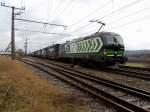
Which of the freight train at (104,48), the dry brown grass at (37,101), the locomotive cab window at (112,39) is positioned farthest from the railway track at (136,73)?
the dry brown grass at (37,101)

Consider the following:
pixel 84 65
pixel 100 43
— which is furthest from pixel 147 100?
pixel 84 65

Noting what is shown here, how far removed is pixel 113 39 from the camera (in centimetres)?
2300

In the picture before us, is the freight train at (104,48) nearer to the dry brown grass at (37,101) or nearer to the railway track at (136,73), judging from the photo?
the railway track at (136,73)

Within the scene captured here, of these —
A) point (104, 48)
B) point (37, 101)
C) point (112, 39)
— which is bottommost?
point (37, 101)

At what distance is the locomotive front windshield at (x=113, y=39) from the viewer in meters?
22.5

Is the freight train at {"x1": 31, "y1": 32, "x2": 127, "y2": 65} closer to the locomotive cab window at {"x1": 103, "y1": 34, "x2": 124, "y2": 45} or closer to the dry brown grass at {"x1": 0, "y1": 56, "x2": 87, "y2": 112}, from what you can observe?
the locomotive cab window at {"x1": 103, "y1": 34, "x2": 124, "y2": 45}

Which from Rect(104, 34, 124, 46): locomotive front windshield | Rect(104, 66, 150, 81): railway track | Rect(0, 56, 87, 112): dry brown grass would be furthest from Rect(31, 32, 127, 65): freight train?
Rect(0, 56, 87, 112): dry brown grass

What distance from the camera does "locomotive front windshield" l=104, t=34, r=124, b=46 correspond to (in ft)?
73.9

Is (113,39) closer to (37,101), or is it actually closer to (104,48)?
(104,48)

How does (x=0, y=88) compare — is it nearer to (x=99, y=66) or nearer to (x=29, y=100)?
(x=29, y=100)

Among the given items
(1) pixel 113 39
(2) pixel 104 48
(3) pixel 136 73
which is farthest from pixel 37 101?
(1) pixel 113 39

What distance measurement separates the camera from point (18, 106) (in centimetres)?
839

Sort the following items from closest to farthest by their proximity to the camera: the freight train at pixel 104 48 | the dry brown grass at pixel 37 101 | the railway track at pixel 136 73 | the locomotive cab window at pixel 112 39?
1. the dry brown grass at pixel 37 101
2. the railway track at pixel 136 73
3. the freight train at pixel 104 48
4. the locomotive cab window at pixel 112 39

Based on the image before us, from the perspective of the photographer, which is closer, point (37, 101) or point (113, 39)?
point (37, 101)
